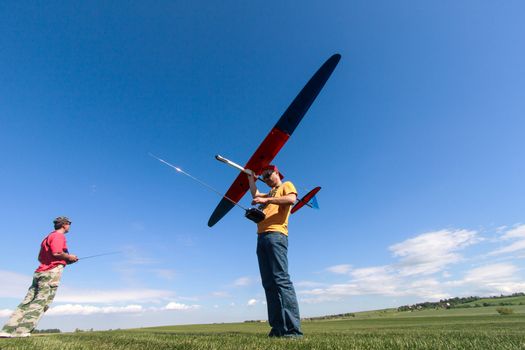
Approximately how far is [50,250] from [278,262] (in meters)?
5.28

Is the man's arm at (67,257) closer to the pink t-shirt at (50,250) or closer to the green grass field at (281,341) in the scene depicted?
the pink t-shirt at (50,250)

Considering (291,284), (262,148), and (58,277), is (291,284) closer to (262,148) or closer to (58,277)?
(58,277)

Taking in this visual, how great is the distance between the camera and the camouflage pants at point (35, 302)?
5.54m

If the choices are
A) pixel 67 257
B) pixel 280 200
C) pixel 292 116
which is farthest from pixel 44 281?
pixel 292 116

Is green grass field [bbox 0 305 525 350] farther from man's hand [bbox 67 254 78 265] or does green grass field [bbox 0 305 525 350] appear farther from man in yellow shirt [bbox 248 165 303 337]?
man's hand [bbox 67 254 78 265]

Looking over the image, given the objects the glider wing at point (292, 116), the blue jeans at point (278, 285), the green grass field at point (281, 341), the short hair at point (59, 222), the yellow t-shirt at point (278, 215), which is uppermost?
the glider wing at point (292, 116)

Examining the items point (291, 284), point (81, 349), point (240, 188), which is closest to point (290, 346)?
point (291, 284)

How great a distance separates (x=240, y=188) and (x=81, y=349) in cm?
1104

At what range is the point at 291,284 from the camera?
4.50m

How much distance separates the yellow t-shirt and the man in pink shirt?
477cm

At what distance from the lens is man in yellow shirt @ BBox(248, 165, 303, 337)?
418cm

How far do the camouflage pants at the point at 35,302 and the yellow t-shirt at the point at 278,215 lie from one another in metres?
4.98

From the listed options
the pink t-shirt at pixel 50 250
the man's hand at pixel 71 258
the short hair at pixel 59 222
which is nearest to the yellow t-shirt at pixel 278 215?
the man's hand at pixel 71 258

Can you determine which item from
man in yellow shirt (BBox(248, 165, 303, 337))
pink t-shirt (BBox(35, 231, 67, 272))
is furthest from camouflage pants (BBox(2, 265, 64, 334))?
man in yellow shirt (BBox(248, 165, 303, 337))
